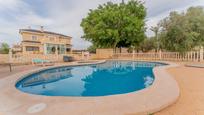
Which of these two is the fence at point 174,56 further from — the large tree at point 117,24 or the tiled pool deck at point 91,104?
the tiled pool deck at point 91,104

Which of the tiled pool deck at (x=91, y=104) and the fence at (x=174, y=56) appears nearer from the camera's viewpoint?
the tiled pool deck at (x=91, y=104)

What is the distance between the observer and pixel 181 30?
543 inches

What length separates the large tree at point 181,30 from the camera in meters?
13.8

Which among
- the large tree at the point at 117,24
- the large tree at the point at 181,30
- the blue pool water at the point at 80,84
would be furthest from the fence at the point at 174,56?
the blue pool water at the point at 80,84

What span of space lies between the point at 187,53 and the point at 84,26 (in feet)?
53.1

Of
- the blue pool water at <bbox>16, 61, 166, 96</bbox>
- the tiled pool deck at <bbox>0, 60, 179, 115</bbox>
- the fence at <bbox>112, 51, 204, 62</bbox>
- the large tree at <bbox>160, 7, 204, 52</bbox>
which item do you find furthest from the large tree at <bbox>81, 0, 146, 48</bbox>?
the tiled pool deck at <bbox>0, 60, 179, 115</bbox>

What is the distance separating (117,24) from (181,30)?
934cm

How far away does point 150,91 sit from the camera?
13.0 ft

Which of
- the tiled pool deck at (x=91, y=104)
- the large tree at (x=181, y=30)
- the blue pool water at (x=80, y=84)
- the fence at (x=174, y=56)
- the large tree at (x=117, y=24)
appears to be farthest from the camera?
the large tree at (x=117, y=24)

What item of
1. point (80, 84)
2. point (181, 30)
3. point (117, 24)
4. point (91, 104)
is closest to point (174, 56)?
point (181, 30)

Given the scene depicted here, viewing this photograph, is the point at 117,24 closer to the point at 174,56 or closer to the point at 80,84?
the point at 174,56

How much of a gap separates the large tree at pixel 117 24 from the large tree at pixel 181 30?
5.50 m

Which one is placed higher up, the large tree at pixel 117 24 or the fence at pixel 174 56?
the large tree at pixel 117 24

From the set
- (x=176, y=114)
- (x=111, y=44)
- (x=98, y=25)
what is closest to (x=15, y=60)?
(x=98, y=25)
